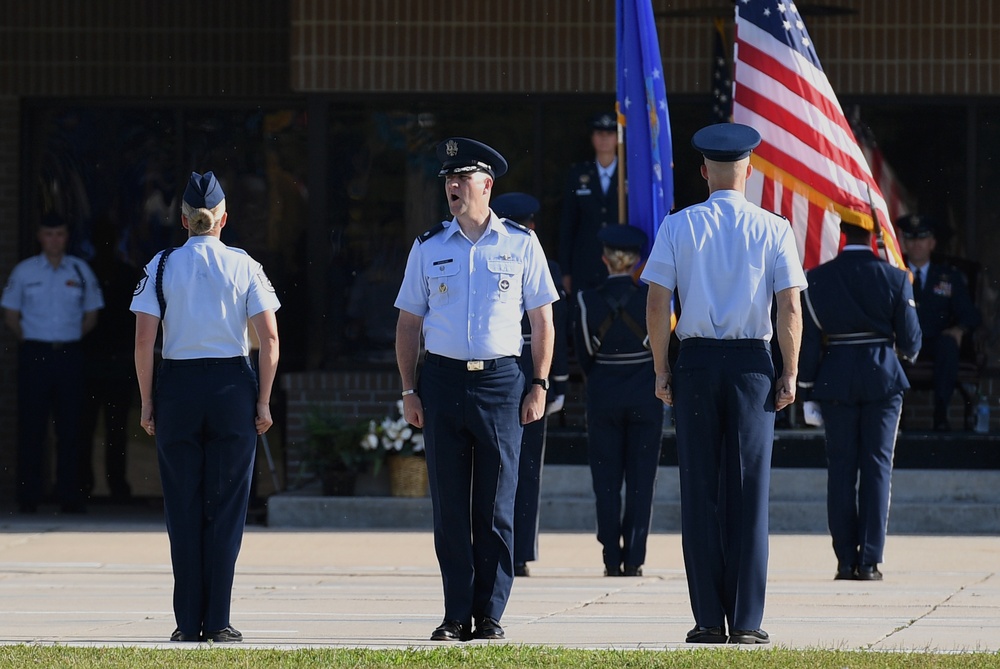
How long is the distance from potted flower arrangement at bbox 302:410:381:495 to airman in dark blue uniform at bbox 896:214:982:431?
410cm

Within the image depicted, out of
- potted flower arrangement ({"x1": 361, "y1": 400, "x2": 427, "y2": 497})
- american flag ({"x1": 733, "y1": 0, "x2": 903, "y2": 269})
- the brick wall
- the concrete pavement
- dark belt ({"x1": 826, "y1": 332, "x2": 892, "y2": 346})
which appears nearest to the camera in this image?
the concrete pavement

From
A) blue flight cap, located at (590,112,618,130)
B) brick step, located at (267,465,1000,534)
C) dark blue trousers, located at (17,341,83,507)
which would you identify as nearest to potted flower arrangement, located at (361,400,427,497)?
brick step, located at (267,465,1000,534)

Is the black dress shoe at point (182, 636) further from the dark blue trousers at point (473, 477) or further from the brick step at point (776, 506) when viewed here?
the brick step at point (776, 506)

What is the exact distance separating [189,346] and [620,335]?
143 inches

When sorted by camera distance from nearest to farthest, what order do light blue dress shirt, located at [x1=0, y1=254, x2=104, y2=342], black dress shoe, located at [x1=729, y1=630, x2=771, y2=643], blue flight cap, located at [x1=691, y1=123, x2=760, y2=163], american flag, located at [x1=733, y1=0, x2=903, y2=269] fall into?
black dress shoe, located at [x1=729, y1=630, x2=771, y2=643] → blue flight cap, located at [x1=691, y1=123, x2=760, y2=163] → american flag, located at [x1=733, y1=0, x2=903, y2=269] → light blue dress shirt, located at [x1=0, y1=254, x2=104, y2=342]

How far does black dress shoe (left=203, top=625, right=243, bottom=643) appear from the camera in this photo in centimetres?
717

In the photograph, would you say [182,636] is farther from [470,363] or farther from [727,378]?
[727,378]

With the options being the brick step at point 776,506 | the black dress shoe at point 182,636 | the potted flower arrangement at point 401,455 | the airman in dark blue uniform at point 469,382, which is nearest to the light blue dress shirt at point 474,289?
the airman in dark blue uniform at point 469,382

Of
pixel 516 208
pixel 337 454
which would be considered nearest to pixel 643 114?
pixel 516 208

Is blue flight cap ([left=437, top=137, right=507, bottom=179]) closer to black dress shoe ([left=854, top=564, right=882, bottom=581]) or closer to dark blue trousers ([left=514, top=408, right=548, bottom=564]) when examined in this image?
dark blue trousers ([left=514, top=408, right=548, bottom=564])

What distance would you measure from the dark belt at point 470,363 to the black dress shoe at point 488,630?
1015 millimetres

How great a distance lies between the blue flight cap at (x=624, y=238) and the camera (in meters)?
10.2

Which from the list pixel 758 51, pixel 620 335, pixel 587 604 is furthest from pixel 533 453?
pixel 758 51

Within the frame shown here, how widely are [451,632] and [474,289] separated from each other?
1375 mm
